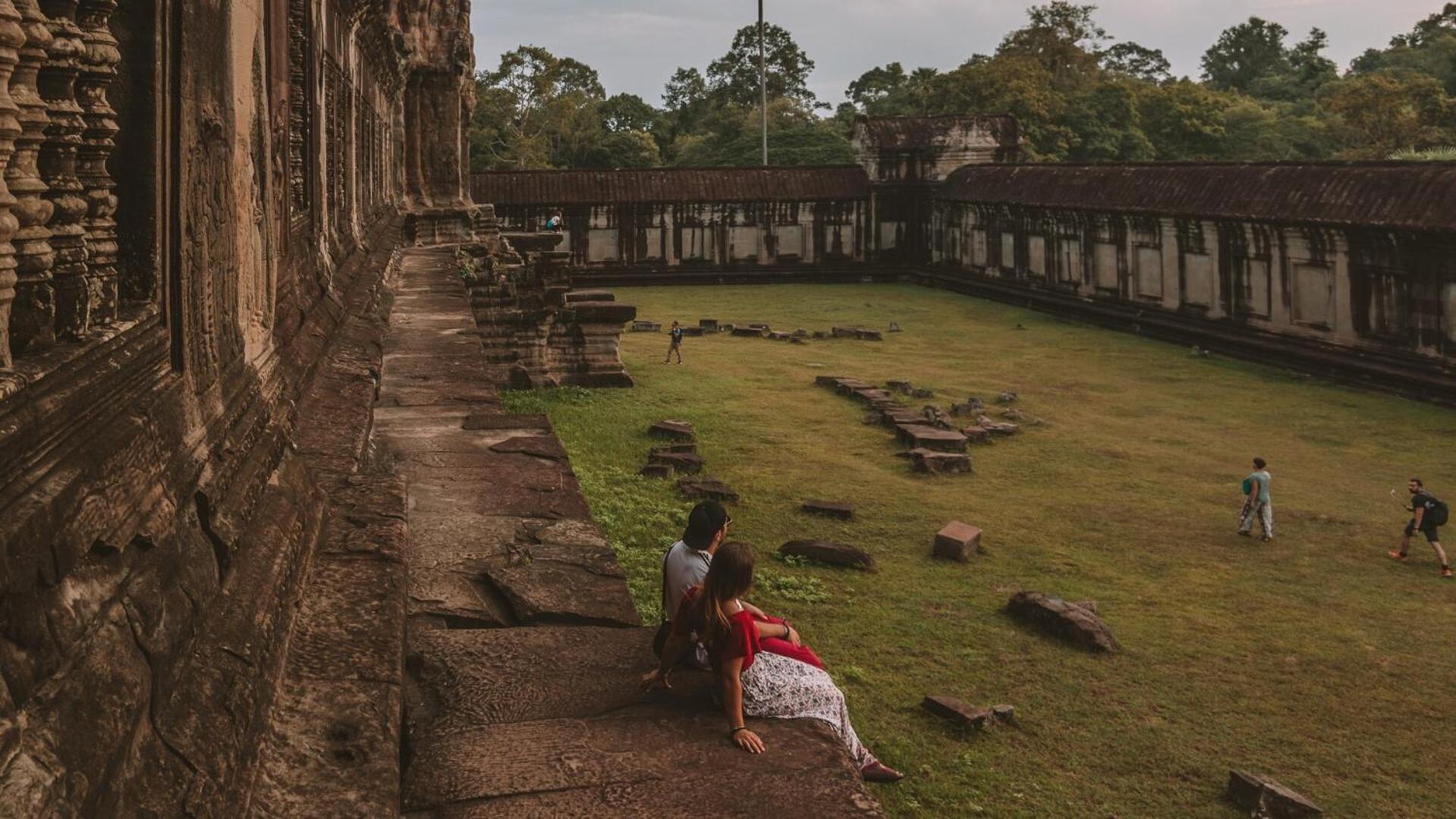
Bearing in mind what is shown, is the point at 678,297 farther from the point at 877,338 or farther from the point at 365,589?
the point at 365,589

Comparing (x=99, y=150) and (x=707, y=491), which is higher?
(x=99, y=150)

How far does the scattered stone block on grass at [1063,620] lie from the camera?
6.79 meters

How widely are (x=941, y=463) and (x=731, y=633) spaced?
778 centimetres

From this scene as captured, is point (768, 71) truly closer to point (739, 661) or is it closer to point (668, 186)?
point (668, 186)

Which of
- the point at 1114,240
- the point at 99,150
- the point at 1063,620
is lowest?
the point at 1063,620

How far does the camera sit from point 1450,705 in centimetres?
627

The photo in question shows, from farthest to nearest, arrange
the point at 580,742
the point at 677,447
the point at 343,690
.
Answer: the point at 677,447 < the point at 580,742 < the point at 343,690

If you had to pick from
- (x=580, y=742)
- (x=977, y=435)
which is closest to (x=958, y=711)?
(x=580, y=742)

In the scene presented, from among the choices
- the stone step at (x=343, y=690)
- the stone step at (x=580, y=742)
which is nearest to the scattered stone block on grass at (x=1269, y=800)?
the stone step at (x=580, y=742)

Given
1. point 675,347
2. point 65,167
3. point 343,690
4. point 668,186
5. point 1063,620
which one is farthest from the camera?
point 668,186

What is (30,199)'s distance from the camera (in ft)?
6.75

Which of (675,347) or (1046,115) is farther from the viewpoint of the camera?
(1046,115)

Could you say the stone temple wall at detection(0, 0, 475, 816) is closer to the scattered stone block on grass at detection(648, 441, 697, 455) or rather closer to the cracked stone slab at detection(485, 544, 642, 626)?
the cracked stone slab at detection(485, 544, 642, 626)

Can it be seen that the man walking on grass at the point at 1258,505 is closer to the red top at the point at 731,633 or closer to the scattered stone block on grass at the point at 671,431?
the scattered stone block on grass at the point at 671,431
